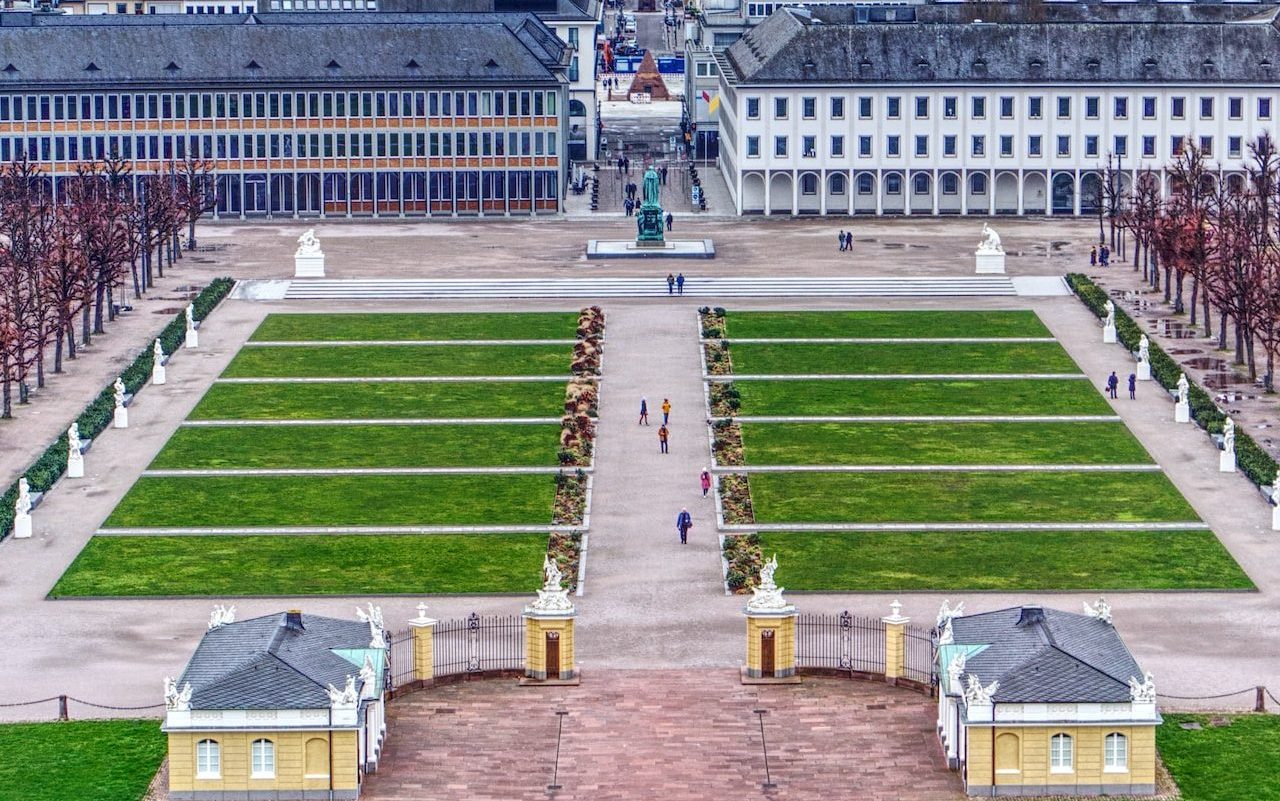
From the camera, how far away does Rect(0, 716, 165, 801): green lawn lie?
8175cm

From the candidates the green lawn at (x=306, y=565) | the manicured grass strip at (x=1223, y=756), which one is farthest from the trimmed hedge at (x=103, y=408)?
the manicured grass strip at (x=1223, y=756)

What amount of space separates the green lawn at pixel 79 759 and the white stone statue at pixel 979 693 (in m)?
22.5

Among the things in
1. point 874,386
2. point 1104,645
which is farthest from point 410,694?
point 874,386

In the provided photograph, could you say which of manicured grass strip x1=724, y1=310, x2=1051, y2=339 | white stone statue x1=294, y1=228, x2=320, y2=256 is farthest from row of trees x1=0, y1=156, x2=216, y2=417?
manicured grass strip x1=724, y1=310, x2=1051, y2=339

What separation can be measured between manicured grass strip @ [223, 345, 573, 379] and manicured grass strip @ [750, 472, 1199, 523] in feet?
93.7

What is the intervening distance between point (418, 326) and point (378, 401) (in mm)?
21989

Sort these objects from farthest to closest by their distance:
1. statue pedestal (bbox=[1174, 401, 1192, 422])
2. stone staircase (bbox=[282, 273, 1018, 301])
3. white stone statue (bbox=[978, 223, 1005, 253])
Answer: white stone statue (bbox=[978, 223, 1005, 253]) → stone staircase (bbox=[282, 273, 1018, 301]) → statue pedestal (bbox=[1174, 401, 1192, 422])

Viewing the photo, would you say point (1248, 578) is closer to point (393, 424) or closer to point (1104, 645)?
point (1104, 645)

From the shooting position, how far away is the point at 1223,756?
83938mm

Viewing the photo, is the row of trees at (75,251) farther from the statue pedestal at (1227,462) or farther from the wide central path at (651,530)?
the statue pedestal at (1227,462)

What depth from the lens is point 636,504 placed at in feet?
383

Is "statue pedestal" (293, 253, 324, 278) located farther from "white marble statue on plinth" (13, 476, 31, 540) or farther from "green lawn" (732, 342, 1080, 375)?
"white marble statue on plinth" (13, 476, 31, 540)

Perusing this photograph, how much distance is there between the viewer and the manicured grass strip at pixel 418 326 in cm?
15750

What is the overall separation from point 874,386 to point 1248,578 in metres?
39.4
